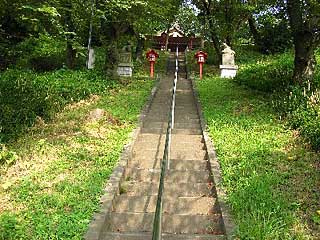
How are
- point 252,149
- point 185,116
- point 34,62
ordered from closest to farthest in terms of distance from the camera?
point 252,149
point 185,116
point 34,62

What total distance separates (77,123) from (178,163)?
317 cm

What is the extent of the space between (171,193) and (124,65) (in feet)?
43.3

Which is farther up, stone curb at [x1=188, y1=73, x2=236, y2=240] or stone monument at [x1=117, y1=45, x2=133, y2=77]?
stone monument at [x1=117, y1=45, x2=133, y2=77]

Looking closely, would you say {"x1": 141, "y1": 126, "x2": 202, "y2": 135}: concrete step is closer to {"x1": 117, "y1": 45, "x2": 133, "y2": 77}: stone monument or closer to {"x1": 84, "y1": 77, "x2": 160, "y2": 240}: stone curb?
{"x1": 84, "y1": 77, "x2": 160, "y2": 240}: stone curb

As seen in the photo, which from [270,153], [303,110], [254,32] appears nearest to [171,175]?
[270,153]

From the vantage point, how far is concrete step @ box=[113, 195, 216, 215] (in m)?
6.22

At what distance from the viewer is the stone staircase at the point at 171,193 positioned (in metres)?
5.66

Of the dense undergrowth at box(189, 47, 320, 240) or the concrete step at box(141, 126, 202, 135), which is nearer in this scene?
the dense undergrowth at box(189, 47, 320, 240)

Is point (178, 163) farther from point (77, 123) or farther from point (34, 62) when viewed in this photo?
point (34, 62)

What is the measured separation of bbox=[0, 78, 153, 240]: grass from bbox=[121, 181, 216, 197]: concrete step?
0.43m

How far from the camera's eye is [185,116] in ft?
39.8

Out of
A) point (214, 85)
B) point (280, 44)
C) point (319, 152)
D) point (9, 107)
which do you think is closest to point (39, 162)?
point (9, 107)

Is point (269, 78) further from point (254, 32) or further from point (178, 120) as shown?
point (254, 32)

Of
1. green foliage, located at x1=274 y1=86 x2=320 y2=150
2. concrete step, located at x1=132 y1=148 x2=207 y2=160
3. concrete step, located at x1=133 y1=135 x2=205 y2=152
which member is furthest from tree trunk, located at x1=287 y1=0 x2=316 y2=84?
concrete step, located at x1=132 y1=148 x2=207 y2=160
